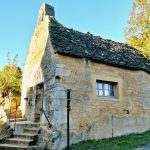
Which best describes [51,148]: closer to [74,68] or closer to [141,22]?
[74,68]

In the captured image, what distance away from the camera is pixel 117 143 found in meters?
9.48

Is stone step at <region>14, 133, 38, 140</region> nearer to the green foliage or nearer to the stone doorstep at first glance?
the stone doorstep

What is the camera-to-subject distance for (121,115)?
440 inches

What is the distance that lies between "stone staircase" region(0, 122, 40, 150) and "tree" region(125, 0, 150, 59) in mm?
12807

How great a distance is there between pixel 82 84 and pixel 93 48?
2413mm

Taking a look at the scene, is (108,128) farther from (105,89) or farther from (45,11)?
(45,11)

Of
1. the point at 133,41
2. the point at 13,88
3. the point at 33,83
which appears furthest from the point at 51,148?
the point at 133,41

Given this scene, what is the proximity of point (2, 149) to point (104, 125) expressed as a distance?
452 cm

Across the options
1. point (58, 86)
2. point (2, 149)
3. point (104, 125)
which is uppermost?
point (58, 86)

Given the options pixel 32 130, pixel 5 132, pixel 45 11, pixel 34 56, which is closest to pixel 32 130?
pixel 32 130

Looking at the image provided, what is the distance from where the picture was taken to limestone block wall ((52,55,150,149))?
9.45m

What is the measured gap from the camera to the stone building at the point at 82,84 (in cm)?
956

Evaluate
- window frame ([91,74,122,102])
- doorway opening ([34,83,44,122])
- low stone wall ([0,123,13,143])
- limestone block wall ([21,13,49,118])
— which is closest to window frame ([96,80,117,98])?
window frame ([91,74,122,102])

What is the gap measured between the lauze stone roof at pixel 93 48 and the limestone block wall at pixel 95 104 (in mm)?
292
